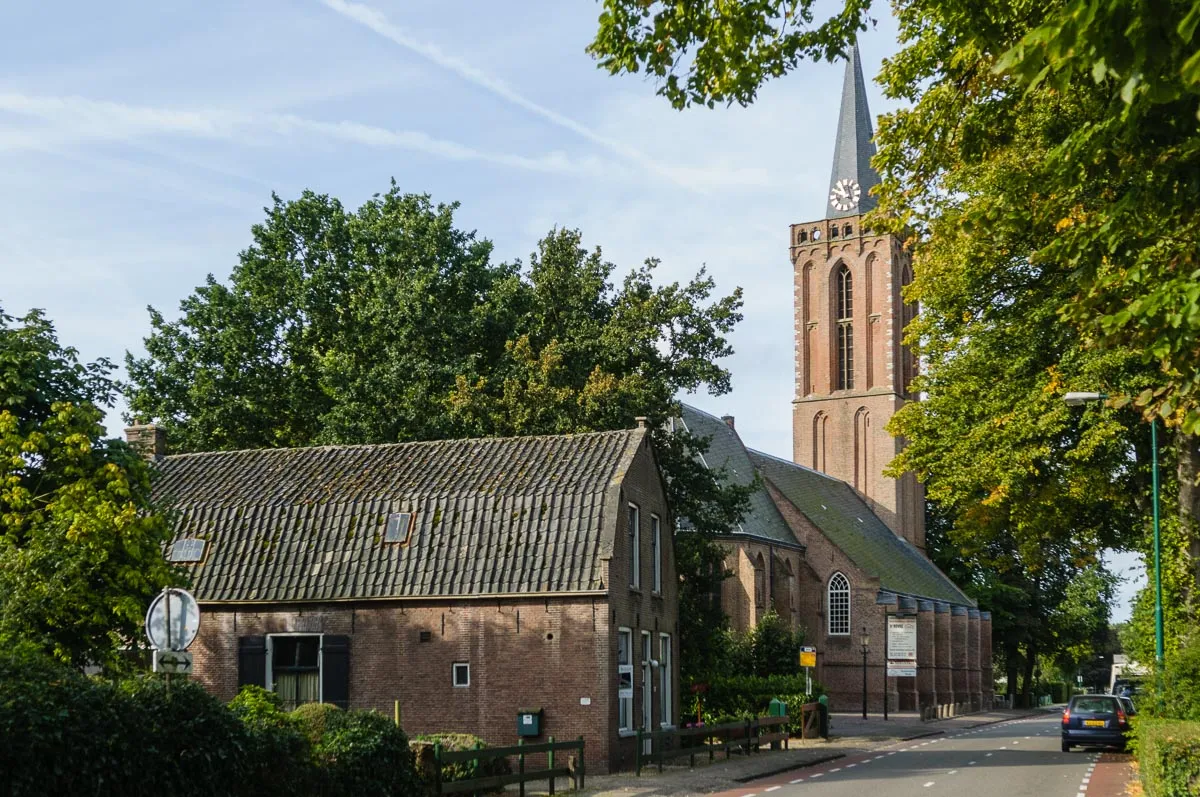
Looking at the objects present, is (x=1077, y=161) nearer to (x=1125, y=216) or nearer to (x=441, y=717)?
(x=1125, y=216)

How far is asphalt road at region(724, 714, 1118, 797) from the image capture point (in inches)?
821

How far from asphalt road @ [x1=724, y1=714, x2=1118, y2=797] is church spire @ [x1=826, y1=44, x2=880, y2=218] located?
45.5m

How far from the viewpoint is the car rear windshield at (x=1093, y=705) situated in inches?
1287

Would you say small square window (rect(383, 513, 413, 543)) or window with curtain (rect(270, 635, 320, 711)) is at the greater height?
small square window (rect(383, 513, 413, 543))

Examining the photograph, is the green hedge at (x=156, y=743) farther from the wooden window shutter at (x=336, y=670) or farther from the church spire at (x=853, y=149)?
the church spire at (x=853, y=149)

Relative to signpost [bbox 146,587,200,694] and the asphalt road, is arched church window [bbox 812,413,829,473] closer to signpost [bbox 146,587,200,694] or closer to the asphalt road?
the asphalt road

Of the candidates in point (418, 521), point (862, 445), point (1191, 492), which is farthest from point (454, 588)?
point (862, 445)

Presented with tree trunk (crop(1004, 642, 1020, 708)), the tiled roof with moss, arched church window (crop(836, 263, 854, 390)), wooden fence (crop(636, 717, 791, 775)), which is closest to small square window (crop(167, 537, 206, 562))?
the tiled roof with moss

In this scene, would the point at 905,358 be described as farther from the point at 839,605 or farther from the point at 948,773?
the point at 948,773

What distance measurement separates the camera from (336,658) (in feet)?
81.5

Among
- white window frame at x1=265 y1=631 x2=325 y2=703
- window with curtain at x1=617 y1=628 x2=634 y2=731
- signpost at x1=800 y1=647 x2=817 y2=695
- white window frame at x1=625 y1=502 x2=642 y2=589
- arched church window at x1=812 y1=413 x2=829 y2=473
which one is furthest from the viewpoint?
arched church window at x1=812 y1=413 x2=829 y2=473

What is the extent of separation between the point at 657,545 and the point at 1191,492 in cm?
1054

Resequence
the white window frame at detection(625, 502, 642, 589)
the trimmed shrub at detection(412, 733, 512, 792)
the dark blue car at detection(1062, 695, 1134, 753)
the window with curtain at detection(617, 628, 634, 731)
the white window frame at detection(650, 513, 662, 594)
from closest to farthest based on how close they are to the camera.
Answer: the trimmed shrub at detection(412, 733, 512, 792)
the window with curtain at detection(617, 628, 634, 731)
the white window frame at detection(625, 502, 642, 589)
the white window frame at detection(650, 513, 662, 594)
the dark blue car at detection(1062, 695, 1134, 753)

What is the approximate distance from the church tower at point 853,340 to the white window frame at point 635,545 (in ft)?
170
